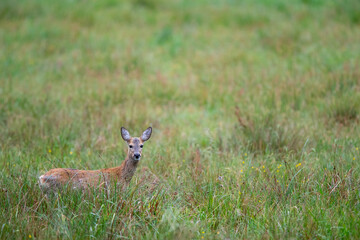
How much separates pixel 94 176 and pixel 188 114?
4116mm

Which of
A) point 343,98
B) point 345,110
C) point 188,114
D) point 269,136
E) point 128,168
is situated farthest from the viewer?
point 188,114

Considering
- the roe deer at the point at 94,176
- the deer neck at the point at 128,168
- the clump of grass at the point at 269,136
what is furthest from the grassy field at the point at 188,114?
the deer neck at the point at 128,168

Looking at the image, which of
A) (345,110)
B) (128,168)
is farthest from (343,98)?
(128,168)

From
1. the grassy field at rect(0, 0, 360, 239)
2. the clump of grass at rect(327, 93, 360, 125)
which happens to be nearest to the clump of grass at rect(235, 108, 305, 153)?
the grassy field at rect(0, 0, 360, 239)

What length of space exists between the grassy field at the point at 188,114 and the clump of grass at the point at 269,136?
0.08ft

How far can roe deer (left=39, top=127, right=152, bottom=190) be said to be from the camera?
503cm

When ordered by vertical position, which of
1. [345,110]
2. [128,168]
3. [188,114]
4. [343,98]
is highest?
[343,98]

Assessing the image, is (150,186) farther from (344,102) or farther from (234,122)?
(344,102)

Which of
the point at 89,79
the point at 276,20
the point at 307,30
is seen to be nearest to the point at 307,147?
the point at 89,79

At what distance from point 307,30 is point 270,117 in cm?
743

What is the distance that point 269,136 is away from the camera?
22.7 ft

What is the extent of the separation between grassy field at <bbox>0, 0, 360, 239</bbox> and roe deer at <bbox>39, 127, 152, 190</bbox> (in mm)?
188

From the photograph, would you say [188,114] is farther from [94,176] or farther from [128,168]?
[94,176]

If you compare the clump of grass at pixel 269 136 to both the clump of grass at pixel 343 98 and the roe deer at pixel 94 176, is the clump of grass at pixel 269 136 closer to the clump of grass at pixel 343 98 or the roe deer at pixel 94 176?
the clump of grass at pixel 343 98
